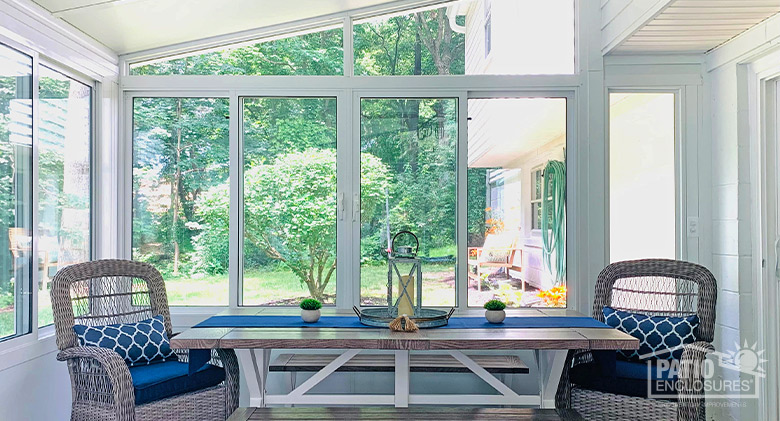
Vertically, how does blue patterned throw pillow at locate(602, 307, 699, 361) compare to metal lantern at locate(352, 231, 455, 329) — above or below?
below

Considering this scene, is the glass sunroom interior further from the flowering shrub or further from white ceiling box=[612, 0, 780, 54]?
white ceiling box=[612, 0, 780, 54]

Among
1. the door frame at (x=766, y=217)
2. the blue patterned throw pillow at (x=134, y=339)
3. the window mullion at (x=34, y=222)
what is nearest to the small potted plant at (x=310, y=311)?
the blue patterned throw pillow at (x=134, y=339)

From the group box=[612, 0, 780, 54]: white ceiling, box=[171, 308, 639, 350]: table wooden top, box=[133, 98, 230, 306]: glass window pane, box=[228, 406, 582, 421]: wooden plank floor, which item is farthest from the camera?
box=[133, 98, 230, 306]: glass window pane

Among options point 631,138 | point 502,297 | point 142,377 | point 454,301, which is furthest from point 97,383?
point 631,138

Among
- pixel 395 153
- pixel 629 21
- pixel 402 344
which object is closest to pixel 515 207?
pixel 395 153

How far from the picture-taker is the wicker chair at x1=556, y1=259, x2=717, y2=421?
9.59 ft

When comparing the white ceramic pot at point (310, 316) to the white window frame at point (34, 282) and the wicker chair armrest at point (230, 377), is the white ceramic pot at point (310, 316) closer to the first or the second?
the wicker chair armrest at point (230, 377)

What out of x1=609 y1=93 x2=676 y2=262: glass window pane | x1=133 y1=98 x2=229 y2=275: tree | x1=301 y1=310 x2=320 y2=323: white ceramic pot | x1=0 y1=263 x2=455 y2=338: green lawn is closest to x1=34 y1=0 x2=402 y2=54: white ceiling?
x1=133 y1=98 x2=229 y2=275: tree

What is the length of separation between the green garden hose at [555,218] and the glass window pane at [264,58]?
1.60 metres

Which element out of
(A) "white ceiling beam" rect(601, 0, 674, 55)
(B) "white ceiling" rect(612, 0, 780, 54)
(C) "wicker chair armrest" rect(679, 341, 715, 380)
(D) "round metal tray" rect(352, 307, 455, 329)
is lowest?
(C) "wicker chair armrest" rect(679, 341, 715, 380)

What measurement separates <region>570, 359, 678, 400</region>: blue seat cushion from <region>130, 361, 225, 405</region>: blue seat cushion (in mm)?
1841

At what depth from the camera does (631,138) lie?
176 inches

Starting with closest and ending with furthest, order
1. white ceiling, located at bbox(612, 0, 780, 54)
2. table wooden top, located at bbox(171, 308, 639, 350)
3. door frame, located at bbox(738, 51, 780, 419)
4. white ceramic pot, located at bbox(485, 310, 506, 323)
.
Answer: table wooden top, located at bbox(171, 308, 639, 350), white ceramic pot, located at bbox(485, 310, 506, 323), white ceiling, located at bbox(612, 0, 780, 54), door frame, located at bbox(738, 51, 780, 419)

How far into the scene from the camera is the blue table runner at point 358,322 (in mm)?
3115
